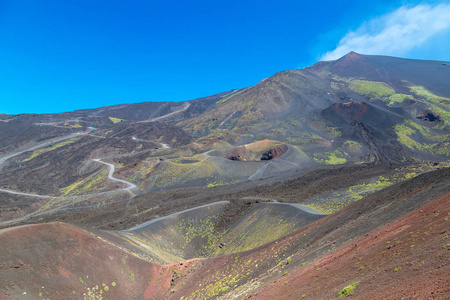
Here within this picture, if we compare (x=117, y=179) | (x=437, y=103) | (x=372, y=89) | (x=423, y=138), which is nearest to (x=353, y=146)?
(x=423, y=138)

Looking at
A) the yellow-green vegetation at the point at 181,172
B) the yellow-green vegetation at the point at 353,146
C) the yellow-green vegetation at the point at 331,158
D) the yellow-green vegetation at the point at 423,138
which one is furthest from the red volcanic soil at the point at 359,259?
the yellow-green vegetation at the point at 423,138

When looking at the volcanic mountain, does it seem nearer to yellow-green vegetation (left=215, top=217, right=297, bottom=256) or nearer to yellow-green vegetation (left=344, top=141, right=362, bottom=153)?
yellow-green vegetation (left=215, top=217, right=297, bottom=256)

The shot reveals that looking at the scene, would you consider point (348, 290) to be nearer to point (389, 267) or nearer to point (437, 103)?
point (389, 267)

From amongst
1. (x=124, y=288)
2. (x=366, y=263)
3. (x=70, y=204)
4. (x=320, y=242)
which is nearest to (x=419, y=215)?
(x=366, y=263)

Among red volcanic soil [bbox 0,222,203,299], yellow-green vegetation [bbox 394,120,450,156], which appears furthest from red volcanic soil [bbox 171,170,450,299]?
yellow-green vegetation [bbox 394,120,450,156]

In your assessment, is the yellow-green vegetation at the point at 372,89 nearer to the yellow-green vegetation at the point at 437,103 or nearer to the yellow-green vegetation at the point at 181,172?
the yellow-green vegetation at the point at 437,103

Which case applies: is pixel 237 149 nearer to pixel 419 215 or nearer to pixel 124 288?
pixel 124 288
